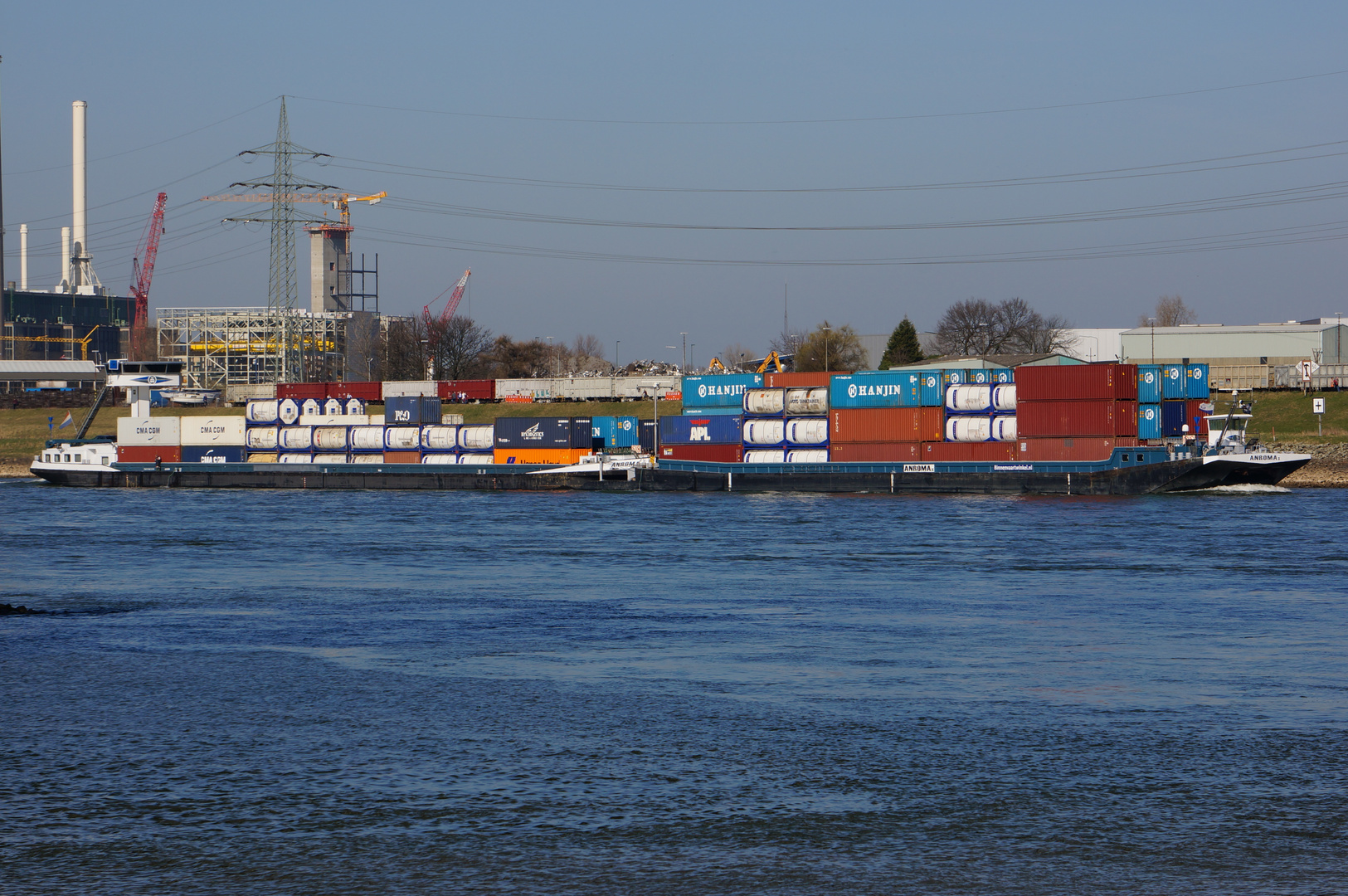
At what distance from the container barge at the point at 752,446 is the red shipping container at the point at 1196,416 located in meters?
0.20

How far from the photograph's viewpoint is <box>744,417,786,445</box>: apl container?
3140 inches

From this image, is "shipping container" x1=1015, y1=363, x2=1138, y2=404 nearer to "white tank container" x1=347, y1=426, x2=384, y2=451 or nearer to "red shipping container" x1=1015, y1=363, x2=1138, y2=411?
"red shipping container" x1=1015, y1=363, x2=1138, y2=411

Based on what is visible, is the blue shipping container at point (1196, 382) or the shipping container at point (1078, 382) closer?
the shipping container at point (1078, 382)

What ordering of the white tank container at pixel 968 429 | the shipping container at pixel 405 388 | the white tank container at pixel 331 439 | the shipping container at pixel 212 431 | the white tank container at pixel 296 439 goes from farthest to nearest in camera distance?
1. the shipping container at pixel 405 388
2. the shipping container at pixel 212 431
3. the white tank container at pixel 296 439
4. the white tank container at pixel 331 439
5. the white tank container at pixel 968 429

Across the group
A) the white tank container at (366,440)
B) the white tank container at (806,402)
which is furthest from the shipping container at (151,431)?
the white tank container at (806,402)

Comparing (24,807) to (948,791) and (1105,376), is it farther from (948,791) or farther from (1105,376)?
(1105,376)

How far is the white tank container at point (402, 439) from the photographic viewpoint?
8919cm

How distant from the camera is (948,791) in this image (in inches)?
577

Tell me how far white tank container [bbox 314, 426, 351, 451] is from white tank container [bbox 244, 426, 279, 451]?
11.7ft

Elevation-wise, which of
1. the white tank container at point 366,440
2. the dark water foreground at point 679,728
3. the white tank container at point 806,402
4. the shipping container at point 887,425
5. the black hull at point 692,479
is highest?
the white tank container at point 806,402

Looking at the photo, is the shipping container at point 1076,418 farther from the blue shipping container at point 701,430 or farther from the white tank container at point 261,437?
the white tank container at point 261,437

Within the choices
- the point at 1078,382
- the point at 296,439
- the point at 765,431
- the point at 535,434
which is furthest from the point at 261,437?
the point at 1078,382

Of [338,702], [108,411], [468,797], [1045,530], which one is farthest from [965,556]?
[108,411]

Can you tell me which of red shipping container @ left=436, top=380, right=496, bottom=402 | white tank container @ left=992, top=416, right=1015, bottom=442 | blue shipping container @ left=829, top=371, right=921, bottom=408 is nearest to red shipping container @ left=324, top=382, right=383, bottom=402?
red shipping container @ left=436, top=380, right=496, bottom=402
